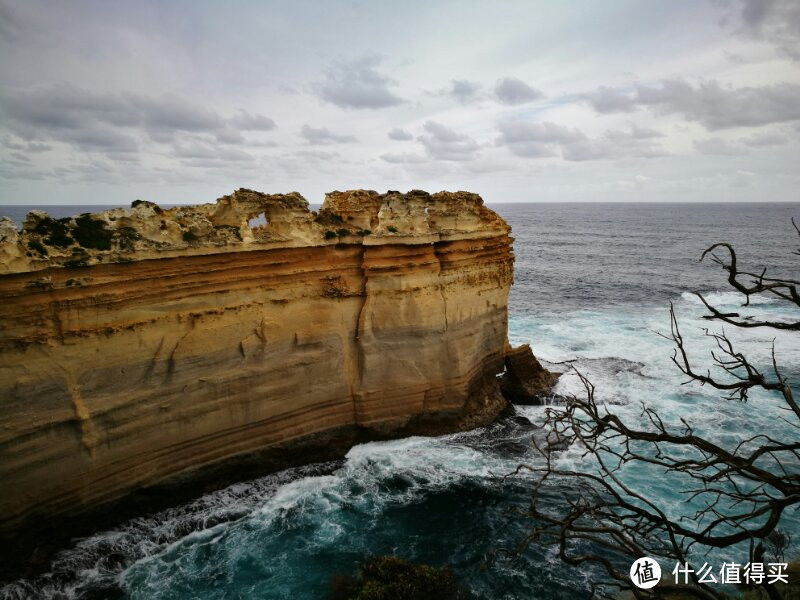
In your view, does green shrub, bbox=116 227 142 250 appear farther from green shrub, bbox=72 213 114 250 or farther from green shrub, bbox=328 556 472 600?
green shrub, bbox=328 556 472 600

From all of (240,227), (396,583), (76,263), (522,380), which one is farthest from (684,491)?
(522,380)

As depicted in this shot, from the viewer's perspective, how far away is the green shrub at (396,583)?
10070 mm

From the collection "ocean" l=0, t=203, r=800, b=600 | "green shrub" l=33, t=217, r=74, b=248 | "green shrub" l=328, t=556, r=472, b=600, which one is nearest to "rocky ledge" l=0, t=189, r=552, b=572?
"green shrub" l=33, t=217, r=74, b=248

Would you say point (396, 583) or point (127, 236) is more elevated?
Answer: point (127, 236)

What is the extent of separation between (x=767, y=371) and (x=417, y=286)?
16.7 meters

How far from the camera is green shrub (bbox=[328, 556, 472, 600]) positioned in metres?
10.1

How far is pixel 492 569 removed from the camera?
11102 mm

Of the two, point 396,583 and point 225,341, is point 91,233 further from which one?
point 396,583

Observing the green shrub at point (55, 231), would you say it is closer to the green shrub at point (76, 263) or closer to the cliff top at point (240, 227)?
the cliff top at point (240, 227)

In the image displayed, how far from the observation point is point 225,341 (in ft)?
42.8

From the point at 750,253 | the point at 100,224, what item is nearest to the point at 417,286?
the point at 100,224

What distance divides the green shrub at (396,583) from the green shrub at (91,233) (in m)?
9.01

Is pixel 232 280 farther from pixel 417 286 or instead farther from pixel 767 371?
pixel 767 371

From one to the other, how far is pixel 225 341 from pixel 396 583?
7123 millimetres
